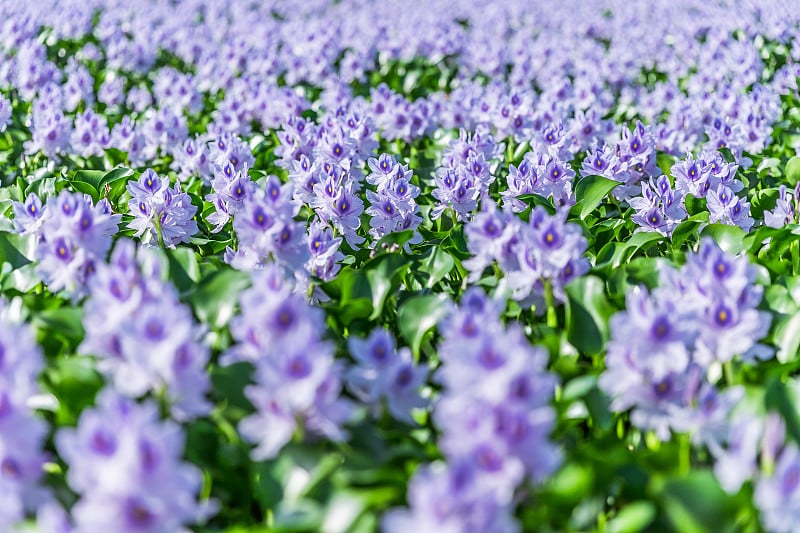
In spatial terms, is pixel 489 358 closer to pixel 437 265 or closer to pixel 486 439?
pixel 486 439

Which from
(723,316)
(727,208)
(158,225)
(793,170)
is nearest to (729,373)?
(723,316)

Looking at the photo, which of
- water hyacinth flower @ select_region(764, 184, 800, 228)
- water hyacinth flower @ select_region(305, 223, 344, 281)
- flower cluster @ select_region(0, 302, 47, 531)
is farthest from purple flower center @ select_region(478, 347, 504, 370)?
water hyacinth flower @ select_region(764, 184, 800, 228)

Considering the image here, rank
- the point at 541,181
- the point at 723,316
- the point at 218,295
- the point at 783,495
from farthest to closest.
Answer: the point at 541,181, the point at 218,295, the point at 723,316, the point at 783,495

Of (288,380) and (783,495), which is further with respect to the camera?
(288,380)

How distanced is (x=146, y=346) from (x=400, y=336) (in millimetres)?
1393

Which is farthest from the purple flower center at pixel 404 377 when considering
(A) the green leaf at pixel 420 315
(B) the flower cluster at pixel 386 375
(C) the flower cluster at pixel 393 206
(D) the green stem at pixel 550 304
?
(C) the flower cluster at pixel 393 206

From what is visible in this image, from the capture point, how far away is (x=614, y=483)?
2.29m

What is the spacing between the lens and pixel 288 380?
2029 millimetres

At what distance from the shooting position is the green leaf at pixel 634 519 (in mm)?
2006

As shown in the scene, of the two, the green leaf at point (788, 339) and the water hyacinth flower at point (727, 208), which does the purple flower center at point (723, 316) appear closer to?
the green leaf at point (788, 339)

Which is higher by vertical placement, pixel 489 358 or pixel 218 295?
pixel 489 358

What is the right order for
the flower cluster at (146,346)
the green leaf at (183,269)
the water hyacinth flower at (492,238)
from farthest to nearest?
the green leaf at (183,269) < the water hyacinth flower at (492,238) < the flower cluster at (146,346)

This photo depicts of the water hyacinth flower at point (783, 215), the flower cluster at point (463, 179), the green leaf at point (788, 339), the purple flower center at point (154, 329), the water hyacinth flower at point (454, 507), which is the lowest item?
the water hyacinth flower at point (783, 215)

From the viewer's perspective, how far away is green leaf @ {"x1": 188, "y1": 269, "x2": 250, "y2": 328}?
2717 millimetres
